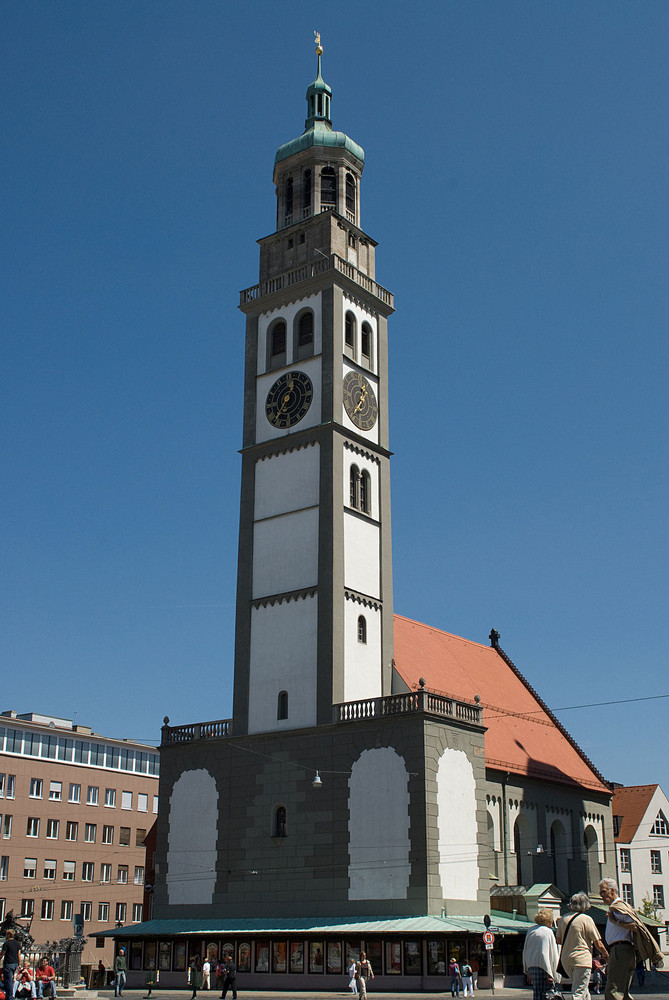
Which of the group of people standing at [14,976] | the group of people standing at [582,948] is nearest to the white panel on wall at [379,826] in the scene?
the group of people standing at [14,976]

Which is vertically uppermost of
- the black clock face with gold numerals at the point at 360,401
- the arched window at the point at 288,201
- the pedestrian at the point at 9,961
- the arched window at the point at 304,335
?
the arched window at the point at 288,201

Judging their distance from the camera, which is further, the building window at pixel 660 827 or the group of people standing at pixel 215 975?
the building window at pixel 660 827

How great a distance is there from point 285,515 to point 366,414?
6.00 metres

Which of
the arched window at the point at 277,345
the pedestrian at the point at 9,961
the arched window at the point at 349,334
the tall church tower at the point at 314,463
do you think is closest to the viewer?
the pedestrian at the point at 9,961

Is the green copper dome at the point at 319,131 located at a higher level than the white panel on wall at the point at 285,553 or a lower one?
higher

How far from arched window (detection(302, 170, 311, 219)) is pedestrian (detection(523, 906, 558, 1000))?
44640mm

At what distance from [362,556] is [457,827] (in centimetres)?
1188

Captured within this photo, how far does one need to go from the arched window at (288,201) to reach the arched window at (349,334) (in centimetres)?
687

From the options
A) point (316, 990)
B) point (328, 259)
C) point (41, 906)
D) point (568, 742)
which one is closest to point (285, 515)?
point (328, 259)

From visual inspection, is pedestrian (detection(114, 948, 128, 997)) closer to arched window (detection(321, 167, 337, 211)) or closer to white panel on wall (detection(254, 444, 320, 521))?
white panel on wall (detection(254, 444, 320, 521))

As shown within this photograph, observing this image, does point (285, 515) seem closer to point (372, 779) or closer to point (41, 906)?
point (372, 779)

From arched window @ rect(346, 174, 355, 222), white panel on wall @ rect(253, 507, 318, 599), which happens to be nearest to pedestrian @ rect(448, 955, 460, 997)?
white panel on wall @ rect(253, 507, 318, 599)

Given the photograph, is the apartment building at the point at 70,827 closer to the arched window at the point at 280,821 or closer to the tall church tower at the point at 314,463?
the arched window at the point at 280,821

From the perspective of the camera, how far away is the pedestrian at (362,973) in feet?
107
